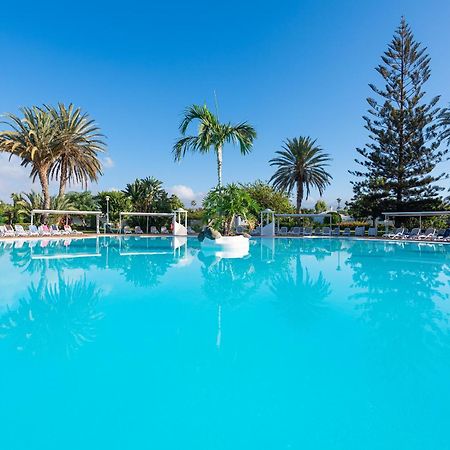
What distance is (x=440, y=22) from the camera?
57.8 ft

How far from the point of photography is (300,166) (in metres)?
30.2

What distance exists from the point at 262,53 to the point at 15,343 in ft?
68.3

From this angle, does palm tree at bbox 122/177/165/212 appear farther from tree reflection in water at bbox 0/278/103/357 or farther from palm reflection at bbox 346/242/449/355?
tree reflection in water at bbox 0/278/103/357

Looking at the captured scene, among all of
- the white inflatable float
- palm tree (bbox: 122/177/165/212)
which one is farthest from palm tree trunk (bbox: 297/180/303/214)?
the white inflatable float

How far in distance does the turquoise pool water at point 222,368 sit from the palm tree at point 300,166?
78.6 ft

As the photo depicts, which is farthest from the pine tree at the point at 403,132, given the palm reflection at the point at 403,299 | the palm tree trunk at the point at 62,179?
the palm tree trunk at the point at 62,179

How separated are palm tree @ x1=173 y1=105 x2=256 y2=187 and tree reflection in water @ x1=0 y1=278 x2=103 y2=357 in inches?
418

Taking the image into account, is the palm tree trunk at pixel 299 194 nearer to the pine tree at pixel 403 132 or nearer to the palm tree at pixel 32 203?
the pine tree at pixel 403 132

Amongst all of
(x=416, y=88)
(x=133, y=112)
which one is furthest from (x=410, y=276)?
(x=416, y=88)

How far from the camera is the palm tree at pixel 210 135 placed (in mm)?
15961

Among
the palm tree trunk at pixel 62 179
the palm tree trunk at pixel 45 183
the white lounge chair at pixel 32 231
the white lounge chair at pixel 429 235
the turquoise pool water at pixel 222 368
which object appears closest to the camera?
the turquoise pool water at pixel 222 368

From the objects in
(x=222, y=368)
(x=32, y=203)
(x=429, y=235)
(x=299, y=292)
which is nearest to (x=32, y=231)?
(x=32, y=203)

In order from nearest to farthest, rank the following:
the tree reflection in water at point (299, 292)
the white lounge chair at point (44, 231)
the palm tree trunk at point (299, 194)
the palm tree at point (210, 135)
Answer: the tree reflection in water at point (299, 292) < the palm tree at point (210, 135) < the white lounge chair at point (44, 231) < the palm tree trunk at point (299, 194)

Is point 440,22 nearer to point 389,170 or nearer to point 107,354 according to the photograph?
point 389,170
